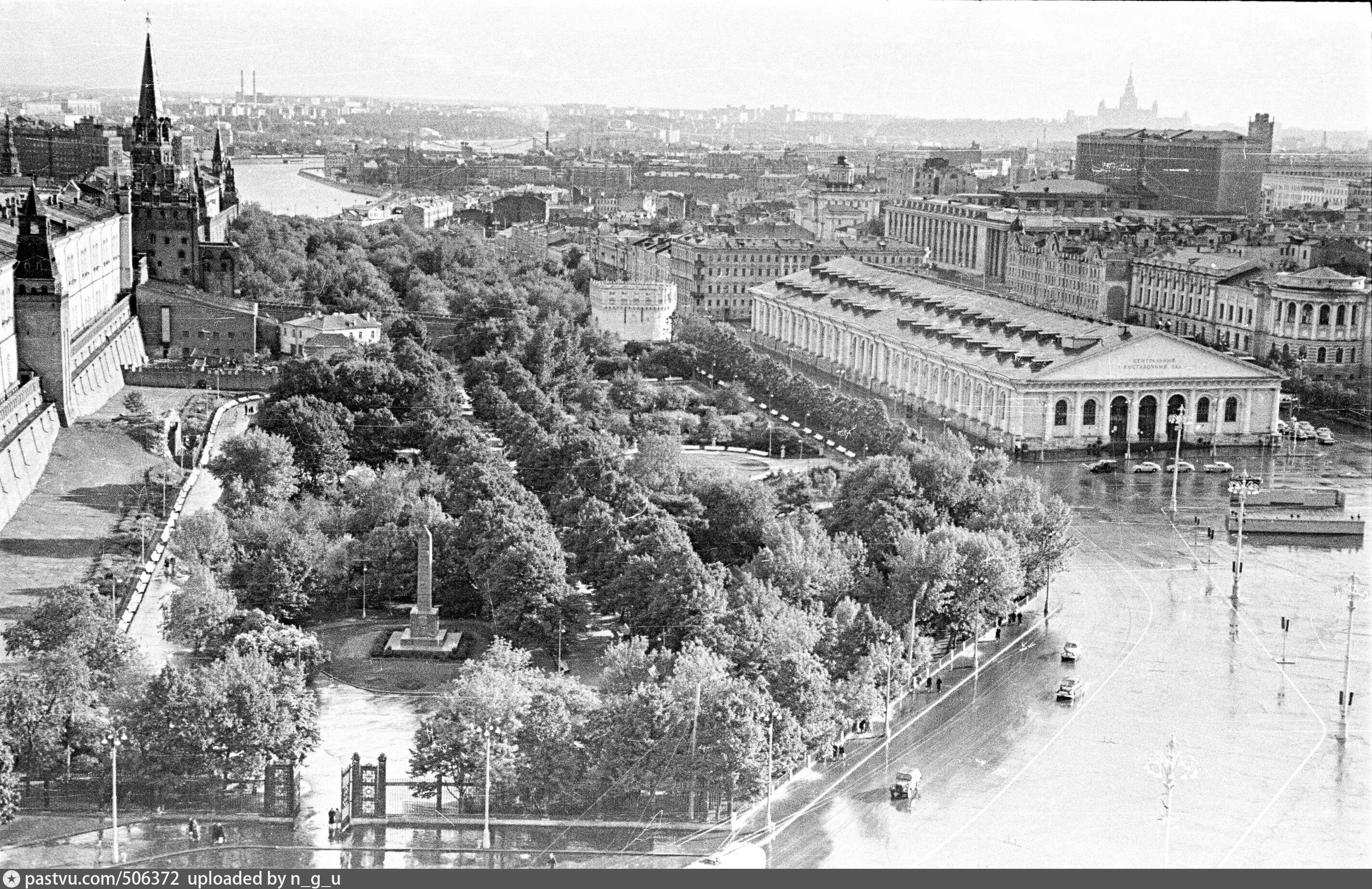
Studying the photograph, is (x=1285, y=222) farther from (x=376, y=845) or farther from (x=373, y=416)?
(x=376, y=845)

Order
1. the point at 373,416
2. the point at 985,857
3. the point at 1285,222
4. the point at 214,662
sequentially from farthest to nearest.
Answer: the point at 1285,222
the point at 373,416
the point at 214,662
the point at 985,857

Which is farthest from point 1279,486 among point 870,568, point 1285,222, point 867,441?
point 1285,222

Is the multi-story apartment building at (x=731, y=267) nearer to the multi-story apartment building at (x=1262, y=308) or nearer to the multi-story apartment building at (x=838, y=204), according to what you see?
the multi-story apartment building at (x=1262, y=308)

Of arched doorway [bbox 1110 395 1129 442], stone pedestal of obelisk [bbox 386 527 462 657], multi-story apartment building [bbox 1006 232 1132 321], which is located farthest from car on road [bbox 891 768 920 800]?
multi-story apartment building [bbox 1006 232 1132 321]

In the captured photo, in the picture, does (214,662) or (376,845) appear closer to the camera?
(376,845)

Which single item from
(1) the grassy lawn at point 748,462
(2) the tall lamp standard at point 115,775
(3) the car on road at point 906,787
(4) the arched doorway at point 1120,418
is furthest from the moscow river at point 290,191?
(3) the car on road at point 906,787

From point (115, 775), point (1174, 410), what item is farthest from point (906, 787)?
point (1174, 410)

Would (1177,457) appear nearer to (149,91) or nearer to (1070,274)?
(149,91)
